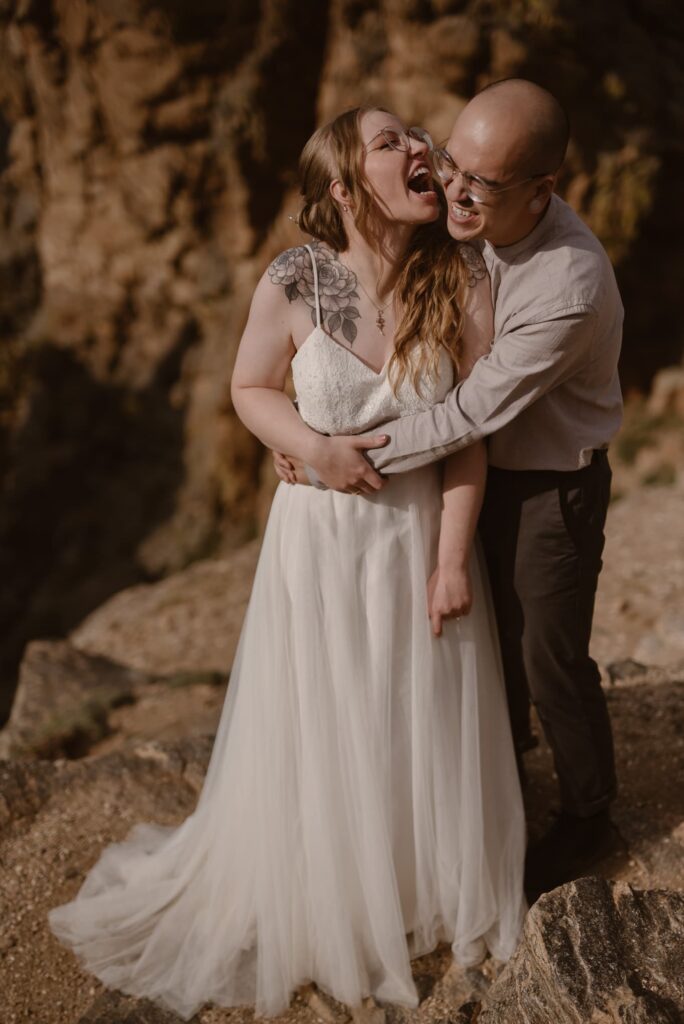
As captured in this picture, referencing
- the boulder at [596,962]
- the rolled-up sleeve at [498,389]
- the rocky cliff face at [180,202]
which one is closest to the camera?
the boulder at [596,962]

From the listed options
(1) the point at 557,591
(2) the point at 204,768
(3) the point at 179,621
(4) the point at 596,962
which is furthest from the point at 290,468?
(3) the point at 179,621

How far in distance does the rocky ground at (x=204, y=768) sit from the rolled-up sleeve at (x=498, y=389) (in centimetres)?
113

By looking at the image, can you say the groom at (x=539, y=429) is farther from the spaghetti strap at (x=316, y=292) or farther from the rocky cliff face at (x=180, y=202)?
the rocky cliff face at (x=180, y=202)

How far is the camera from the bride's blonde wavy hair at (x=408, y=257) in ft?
7.55

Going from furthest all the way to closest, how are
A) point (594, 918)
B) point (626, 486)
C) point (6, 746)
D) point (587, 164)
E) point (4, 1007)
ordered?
point (626, 486)
point (587, 164)
point (6, 746)
point (4, 1007)
point (594, 918)

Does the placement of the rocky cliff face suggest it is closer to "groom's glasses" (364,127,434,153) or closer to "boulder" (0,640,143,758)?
"boulder" (0,640,143,758)

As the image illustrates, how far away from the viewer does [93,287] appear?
9367 mm

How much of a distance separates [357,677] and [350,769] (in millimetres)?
255

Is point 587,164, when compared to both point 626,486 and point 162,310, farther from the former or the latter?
point 162,310

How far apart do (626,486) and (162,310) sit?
181 inches

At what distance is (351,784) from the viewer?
8.45 ft

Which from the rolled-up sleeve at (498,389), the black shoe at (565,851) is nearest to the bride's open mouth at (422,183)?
the rolled-up sleeve at (498,389)

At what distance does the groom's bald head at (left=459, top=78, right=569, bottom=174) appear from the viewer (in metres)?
2.13

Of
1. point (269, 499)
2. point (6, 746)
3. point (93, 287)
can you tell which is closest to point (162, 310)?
point (93, 287)
